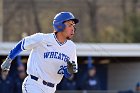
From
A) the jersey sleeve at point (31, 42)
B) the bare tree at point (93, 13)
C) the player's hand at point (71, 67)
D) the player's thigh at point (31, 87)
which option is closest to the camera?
the player's hand at point (71, 67)

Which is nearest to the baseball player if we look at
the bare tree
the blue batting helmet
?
the blue batting helmet

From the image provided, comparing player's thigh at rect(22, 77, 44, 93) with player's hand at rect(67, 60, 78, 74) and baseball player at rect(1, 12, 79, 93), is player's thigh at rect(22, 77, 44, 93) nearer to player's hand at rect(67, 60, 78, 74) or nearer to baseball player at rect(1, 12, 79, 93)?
baseball player at rect(1, 12, 79, 93)

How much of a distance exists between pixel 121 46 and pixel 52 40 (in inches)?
342

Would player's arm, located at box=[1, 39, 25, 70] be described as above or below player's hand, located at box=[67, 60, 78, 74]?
above

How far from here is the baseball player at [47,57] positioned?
6863 millimetres

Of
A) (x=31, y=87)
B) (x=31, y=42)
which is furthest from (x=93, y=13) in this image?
(x=31, y=87)

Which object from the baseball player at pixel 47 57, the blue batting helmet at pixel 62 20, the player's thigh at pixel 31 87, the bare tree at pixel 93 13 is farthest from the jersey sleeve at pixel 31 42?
the bare tree at pixel 93 13

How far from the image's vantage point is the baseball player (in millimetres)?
6863

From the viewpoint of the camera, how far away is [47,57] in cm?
694

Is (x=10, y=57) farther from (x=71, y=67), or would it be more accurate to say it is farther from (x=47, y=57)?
(x=71, y=67)

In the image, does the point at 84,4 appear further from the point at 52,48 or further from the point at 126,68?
the point at 52,48

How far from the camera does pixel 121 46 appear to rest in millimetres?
15578

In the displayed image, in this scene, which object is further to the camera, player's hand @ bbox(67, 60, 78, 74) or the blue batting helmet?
the blue batting helmet

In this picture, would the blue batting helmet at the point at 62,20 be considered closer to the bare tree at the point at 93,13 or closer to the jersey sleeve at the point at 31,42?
the jersey sleeve at the point at 31,42
